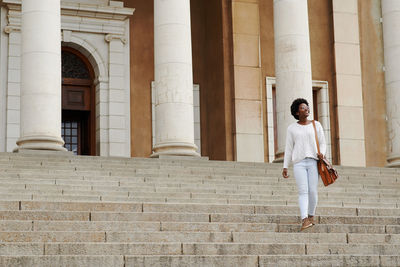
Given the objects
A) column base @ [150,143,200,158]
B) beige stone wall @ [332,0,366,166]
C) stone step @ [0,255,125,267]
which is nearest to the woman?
stone step @ [0,255,125,267]

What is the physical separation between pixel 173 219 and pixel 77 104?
51.2ft

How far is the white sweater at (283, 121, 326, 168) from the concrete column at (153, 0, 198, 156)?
8266mm

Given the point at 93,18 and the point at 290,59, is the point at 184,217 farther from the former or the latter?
the point at 93,18

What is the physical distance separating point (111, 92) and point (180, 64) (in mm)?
6625

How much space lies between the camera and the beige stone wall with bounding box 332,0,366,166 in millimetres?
27234

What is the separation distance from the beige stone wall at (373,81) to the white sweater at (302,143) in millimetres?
16930

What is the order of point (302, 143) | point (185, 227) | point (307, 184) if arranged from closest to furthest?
point (185, 227) → point (307, 184) → point (302, 143)

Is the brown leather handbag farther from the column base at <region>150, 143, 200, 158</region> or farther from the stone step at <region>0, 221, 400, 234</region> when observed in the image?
the column base at <region>150, 143, 200, 158</region>

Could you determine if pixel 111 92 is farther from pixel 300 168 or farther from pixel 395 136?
pixel 300 168

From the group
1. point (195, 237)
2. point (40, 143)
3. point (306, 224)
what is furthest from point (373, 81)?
point (195, 237)

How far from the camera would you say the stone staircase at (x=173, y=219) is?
8.96 metres

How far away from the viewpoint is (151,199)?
44.8ft

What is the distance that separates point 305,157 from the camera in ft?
36.4

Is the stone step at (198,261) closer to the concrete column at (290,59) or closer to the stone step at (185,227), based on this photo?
the stone step at (185,227)
